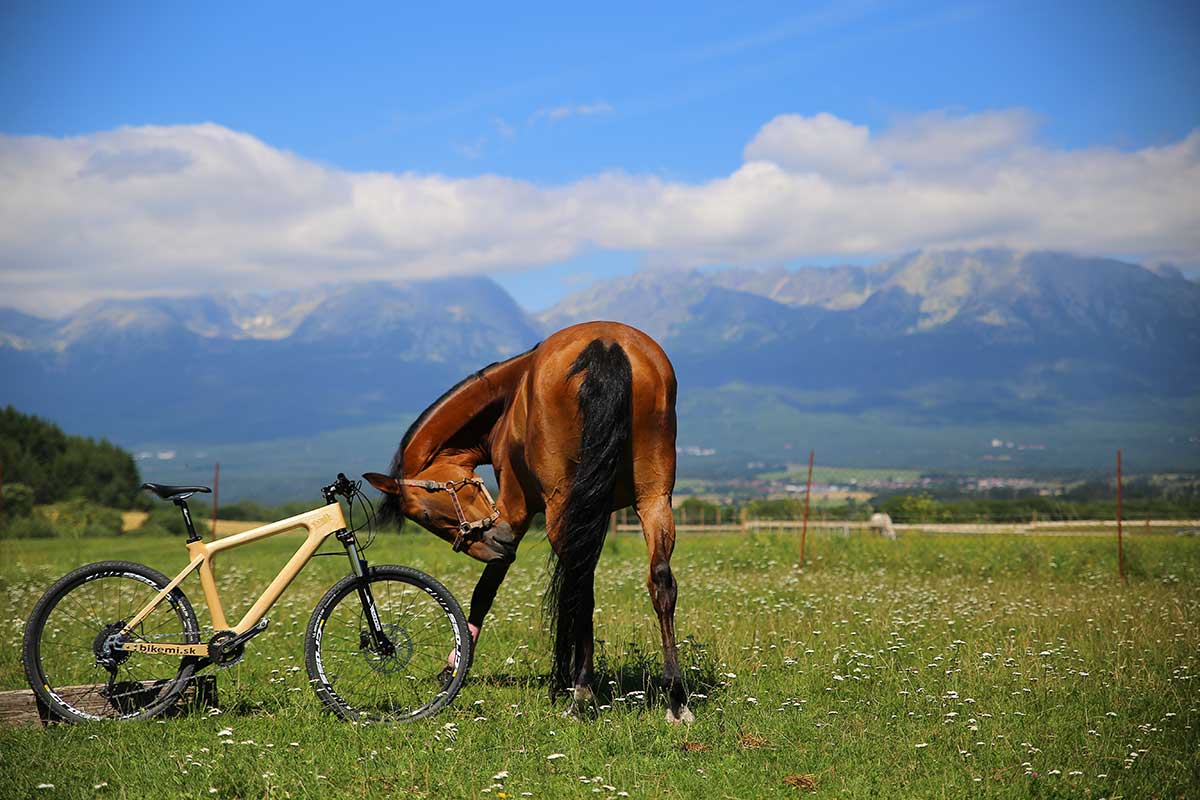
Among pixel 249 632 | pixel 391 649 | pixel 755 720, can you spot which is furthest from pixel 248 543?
pixel 755 720

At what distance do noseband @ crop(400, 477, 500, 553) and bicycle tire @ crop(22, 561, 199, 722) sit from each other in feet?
6.01

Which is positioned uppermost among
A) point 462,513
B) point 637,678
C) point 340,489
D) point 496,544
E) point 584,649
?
point 340,489

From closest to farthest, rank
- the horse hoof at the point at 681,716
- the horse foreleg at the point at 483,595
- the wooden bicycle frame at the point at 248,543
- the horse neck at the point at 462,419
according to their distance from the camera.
Result: the horse hoof at the point at 681,716 → the wooden bicycle frame at the point at 248,543 → the horse foreleg at the point at 483,595 → the horse neck at the point at 462,419

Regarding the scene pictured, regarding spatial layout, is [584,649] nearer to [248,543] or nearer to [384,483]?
[384,483]

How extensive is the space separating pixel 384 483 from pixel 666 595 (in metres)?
2.33

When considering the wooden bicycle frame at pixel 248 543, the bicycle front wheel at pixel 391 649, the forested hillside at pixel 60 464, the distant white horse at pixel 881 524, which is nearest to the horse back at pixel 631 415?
the bicycle front wheel at pixel 391 649

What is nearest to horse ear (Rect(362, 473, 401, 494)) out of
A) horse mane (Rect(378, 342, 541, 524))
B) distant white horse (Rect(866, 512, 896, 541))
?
horse mane (Rect(378, 342, 541, 524))

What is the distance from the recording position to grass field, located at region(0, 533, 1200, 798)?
5.32 meters

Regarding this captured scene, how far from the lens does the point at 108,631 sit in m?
6.55

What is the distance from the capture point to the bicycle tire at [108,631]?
6473 millimetres

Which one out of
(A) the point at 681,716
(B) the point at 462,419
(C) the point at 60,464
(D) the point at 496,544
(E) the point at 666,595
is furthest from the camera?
(C) the point at 60,464

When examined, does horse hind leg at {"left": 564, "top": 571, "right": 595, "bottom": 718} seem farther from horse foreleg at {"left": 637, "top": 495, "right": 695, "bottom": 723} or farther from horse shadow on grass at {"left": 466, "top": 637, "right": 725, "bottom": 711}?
horse foreleg at {"left": 637, "top": 495, "right": 695, "bottom": 723}

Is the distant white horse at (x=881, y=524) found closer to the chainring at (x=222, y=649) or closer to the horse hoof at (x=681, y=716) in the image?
the horse hoof at (x=681, y=716)

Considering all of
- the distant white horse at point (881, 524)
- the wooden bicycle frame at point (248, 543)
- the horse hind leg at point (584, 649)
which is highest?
the wooden bicycle frame at point (248, 543)
